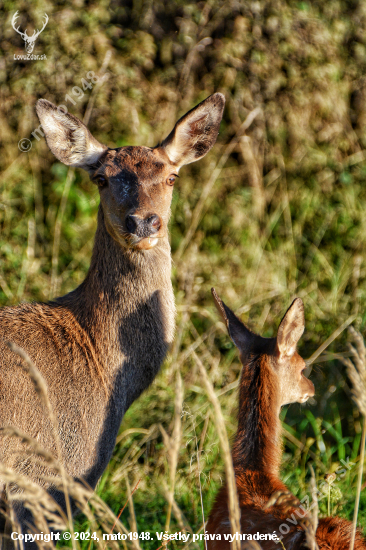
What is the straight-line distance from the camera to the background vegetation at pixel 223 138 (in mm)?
5793

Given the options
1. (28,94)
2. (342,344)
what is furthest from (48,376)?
(28,94)

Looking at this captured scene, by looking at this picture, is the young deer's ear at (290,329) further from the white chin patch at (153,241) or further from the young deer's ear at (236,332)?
the white chin patch at (153,241)

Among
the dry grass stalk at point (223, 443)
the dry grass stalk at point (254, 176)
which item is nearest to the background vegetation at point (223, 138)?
the dry grass stalk at point (254, 176)

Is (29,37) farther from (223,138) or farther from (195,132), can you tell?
(195,132)

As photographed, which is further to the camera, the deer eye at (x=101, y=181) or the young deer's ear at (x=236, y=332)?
the deer eye at (x=101, y=181)

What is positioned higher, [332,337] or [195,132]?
[195,132]

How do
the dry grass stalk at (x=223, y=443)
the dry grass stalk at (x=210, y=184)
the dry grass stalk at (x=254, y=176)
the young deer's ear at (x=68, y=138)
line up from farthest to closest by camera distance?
the dry grass stalk at (x=254, y=176) → the dry grass stalk at (x=210, y=184) → the young deer's ear at (x=68, y=138) → the dry grass stalk at (x=223, y=443)

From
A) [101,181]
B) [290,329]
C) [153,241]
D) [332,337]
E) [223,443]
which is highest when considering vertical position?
[101,181]

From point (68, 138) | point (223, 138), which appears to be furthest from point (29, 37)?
point (68, 138)

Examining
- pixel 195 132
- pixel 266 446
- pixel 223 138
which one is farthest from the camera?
pixel 223 138

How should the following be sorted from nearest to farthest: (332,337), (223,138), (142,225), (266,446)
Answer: (266,446) → (142,225) → (332,337) → (223,138)

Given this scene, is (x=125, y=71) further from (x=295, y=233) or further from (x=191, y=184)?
(x=295, y=233)

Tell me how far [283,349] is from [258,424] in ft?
1.32

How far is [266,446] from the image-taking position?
299 centimetres
